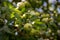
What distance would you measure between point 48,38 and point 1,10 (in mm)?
587

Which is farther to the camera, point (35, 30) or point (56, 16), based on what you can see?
point (56, 16)

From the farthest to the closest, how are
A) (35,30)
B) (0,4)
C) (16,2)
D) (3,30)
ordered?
(16,2)
(0,4)
(35,30)
(3,30)

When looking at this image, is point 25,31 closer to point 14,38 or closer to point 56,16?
point 14,38

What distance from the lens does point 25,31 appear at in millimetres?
1787

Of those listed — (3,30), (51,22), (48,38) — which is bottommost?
(48,38)

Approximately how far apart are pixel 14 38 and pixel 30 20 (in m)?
0.22

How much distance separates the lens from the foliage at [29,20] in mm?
1699

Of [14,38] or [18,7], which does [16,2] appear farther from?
[14,38]

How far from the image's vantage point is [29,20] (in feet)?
5.98

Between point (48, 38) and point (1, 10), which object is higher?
point (1, 10)

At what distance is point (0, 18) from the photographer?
5.54ft

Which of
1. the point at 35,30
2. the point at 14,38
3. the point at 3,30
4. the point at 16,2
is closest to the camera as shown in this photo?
the point at 3,30

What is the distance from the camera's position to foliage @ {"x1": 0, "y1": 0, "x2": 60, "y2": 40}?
1699 mm

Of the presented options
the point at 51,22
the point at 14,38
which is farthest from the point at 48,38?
the point at 14,38
